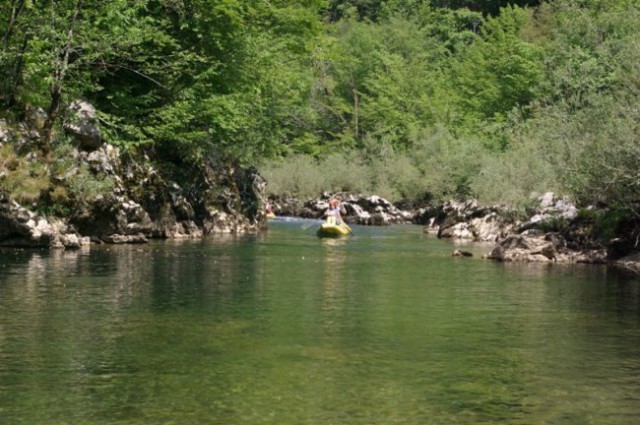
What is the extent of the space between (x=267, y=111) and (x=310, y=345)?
38.4 metres

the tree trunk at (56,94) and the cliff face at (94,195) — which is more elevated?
the tree trunk at (56,94)

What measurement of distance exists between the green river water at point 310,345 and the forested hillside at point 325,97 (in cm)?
680

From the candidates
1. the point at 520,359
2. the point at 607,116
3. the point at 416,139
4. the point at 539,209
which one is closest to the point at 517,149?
the point at 539,209

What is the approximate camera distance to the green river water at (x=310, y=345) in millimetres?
10398

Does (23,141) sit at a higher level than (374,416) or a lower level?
higher

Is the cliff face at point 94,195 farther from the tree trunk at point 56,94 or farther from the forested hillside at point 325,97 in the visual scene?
the tree trunk at point 56,94

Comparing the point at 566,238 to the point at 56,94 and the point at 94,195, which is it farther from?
the point at 56,94

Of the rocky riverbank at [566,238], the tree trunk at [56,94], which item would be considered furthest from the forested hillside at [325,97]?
the rocky riverbank at [566,238]

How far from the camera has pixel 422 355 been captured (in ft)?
44.7

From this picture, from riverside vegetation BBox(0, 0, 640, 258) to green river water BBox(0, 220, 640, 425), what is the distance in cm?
607

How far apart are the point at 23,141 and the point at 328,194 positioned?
4222cm

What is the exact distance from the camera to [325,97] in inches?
3730

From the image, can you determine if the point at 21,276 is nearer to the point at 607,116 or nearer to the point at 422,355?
the point at 422,355

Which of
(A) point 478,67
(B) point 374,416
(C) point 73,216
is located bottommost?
(B) point 374,416
